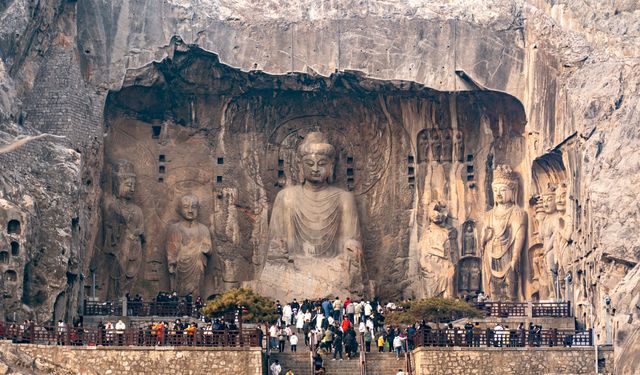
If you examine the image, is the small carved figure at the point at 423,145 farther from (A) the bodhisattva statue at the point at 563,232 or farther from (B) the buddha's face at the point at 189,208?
(B) the buddha's face at the point at 189,208

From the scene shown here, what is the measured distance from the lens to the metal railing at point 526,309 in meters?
60.2

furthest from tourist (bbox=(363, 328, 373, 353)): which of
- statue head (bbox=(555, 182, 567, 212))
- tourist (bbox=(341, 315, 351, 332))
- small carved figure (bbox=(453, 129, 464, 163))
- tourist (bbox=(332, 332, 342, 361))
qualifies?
small carved figure (bbox=(453, 129, 464, 163))

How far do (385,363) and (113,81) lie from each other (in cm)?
1289

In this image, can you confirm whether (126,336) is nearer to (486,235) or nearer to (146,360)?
(146,360)

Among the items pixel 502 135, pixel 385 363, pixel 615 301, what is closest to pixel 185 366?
pixel 385 363

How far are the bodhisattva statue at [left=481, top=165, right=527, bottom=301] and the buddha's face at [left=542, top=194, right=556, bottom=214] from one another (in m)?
0.93

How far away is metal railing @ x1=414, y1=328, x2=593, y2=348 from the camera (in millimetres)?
54625

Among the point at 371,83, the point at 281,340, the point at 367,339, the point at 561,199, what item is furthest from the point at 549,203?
the point at 281,340

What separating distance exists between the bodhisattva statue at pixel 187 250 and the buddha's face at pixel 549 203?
9704 millimetres

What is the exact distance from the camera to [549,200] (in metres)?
63.4

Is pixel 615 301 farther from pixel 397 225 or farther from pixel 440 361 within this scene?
pixel 397 225

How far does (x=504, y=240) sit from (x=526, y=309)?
4545 millimetres

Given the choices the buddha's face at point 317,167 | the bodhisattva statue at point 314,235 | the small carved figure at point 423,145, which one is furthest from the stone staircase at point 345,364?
the small carved figure at point 423,145

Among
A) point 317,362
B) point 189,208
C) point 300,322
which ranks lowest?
point 317,362
